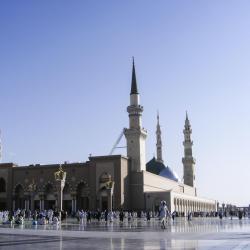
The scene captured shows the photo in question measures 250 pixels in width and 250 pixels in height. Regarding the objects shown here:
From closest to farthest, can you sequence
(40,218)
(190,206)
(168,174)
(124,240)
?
(124,240) < (40,218) < (190,206) < (168,174)

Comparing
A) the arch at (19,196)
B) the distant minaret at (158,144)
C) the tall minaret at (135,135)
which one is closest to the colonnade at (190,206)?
the tall minaret at (135,135)

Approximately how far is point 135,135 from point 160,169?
23455 millimetres

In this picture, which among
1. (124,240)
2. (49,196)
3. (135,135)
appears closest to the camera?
(124,240)

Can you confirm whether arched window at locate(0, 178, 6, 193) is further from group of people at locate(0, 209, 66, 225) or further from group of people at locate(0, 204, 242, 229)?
group of people at locate(0, 209, 66, 225)

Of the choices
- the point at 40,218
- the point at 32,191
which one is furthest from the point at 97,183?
the point at 40,218

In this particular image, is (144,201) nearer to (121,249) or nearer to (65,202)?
(65,202)

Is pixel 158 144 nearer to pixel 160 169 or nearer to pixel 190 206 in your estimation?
pixel 160 169

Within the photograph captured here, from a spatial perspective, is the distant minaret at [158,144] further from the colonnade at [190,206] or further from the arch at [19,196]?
the arch at [19,196]

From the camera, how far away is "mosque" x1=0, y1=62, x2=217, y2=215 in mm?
60094

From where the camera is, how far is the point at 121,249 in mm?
12000

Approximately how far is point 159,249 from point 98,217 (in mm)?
33691

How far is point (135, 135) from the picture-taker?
66.6m

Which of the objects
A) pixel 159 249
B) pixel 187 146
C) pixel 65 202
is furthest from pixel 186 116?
pixel 159 249

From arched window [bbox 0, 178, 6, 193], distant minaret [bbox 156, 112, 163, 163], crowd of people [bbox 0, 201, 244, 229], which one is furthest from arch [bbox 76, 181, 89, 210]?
distant minaret [bbox 156, 112, 163, 163]
